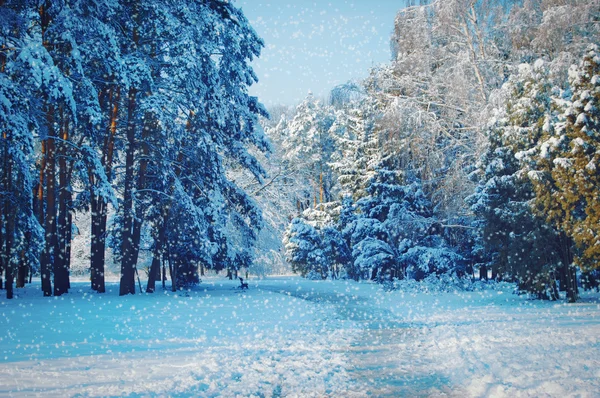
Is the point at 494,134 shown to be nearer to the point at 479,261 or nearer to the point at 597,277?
the point at 597,277

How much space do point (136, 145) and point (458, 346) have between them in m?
15.9

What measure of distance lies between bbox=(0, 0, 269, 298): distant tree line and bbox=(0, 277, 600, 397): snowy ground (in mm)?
5061

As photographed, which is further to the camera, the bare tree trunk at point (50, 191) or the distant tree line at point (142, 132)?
the bare tree trunk at point (50, 191)

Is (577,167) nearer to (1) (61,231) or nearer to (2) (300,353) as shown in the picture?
(2) (300,353)

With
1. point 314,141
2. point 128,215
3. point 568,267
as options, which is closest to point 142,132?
point 128,215

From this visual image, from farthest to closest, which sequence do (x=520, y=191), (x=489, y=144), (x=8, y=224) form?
(x=489, y=144)
(x=8, y=224)
(x=520, y=191)

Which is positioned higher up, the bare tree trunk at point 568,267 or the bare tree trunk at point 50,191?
the bare tree trunk at point 50,191

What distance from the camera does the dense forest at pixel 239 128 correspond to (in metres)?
13.5

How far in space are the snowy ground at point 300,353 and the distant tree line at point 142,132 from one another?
5.06 metres

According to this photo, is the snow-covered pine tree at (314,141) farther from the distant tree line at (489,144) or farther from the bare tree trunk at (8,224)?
the bare tree trunk at (8,224)

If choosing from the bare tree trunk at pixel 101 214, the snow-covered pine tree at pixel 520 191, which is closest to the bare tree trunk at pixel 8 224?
the bare tree trunk at pixel 101 214

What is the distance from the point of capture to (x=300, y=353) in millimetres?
7812

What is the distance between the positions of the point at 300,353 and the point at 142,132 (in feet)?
48.9

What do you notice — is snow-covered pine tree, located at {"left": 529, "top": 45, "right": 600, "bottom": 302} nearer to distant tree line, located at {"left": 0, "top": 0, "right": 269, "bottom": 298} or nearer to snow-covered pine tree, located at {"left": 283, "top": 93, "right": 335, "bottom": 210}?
distant tree line, located at {"left": 0, "top": 0, "right": 269, "bottom": 298}
